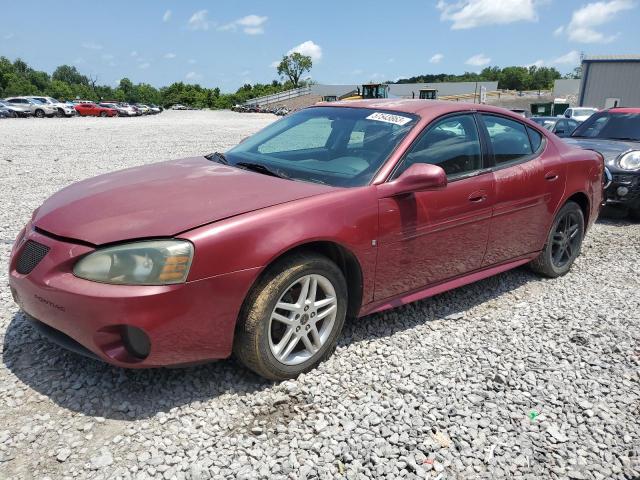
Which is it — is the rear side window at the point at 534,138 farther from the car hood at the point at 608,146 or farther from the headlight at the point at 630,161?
the headlight at the point at 630,161

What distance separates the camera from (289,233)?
2682mm

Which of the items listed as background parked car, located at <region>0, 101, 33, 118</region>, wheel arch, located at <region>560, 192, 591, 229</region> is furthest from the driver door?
background parked car, located at <region>0, 101, 33, 118</region>

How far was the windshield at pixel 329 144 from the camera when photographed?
3246mm

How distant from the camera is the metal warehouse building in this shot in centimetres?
3712

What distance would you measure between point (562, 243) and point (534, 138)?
3.33 ft

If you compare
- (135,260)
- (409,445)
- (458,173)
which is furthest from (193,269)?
(458,173)

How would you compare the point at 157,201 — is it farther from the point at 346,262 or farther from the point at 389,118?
the point at 389,118

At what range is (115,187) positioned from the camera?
309cm

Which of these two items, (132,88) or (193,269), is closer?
(193,269)

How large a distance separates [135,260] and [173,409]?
Answer: 2.64ft

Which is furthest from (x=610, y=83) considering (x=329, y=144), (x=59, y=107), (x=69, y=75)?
(x=69, y=75)

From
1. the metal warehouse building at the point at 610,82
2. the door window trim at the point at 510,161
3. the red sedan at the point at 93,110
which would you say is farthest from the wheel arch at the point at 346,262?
the red sedan at the point at 93,110

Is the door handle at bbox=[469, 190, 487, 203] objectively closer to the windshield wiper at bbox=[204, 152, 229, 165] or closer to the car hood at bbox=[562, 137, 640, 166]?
the windshield wiper at bbox=[204, 152, 229, 165]

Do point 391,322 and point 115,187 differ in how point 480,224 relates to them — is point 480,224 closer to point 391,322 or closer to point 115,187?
point 391,322
